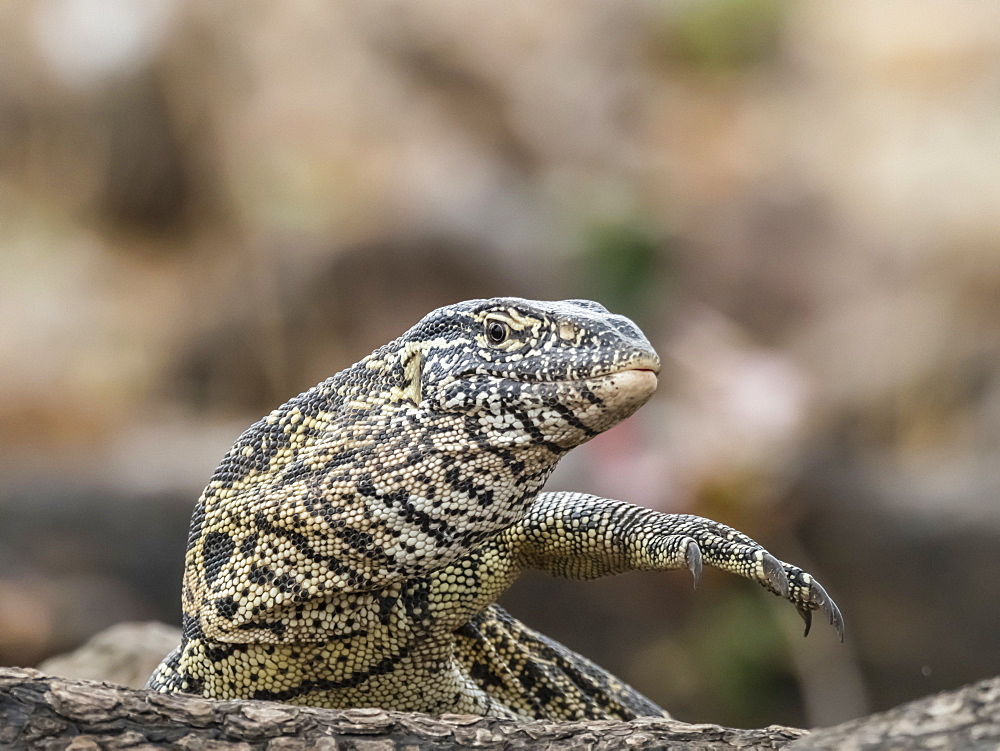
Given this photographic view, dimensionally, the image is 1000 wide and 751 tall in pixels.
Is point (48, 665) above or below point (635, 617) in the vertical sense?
below

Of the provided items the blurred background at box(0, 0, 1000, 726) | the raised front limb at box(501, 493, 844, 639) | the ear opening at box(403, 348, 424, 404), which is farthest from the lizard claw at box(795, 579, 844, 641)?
the blurred background at box(0, 0, 1000, 726)

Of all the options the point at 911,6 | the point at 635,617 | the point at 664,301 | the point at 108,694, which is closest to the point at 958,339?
the point at 664,301

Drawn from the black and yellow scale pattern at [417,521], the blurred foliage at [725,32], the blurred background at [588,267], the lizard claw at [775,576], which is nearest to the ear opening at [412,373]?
the black and yellow scale pattern at [417,521]

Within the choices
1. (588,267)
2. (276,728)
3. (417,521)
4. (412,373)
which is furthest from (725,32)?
(276,728)

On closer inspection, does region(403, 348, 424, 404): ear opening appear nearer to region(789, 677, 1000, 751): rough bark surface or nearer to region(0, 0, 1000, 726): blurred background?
region(789, 677, 1000, 751): rough bark surface

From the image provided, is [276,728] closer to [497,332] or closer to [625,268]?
[497,332]

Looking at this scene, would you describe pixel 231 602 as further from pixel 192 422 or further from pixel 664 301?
pixel 192 422
